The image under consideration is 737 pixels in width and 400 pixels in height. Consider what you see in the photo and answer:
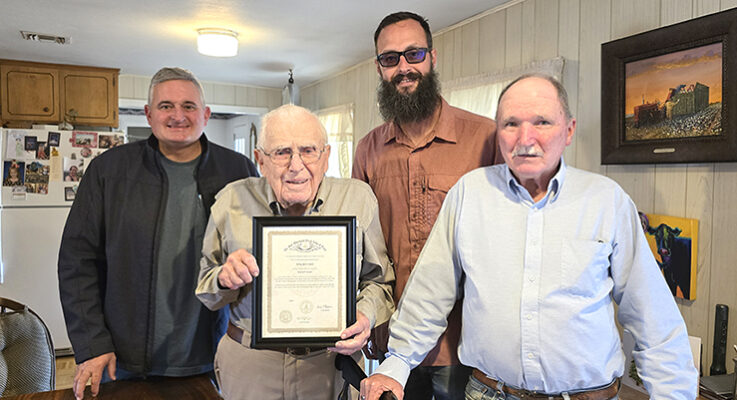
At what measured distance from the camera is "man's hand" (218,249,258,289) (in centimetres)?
117

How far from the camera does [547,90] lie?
4.02 feet

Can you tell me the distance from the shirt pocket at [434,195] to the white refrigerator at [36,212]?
4156 millimetres

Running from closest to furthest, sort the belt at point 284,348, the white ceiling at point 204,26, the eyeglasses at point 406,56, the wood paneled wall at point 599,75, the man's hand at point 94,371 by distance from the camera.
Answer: the belt at point 284,348 → the man's hand at point 94,371 → the eyeglasses at point 406,56 → the wood paneled wall at point 599,75 → the white ceiling at point 204,26

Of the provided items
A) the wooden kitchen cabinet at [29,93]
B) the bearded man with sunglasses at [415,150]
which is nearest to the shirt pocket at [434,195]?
the bearded man with sunglasses at [415,150]

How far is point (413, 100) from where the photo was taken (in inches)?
66.1

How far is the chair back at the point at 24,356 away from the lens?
1.70m

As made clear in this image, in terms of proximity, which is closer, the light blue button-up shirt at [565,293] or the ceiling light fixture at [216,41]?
the light blue button-up shirt at [565,293]

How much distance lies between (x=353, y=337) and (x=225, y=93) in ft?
19.4

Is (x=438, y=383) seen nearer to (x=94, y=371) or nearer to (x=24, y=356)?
(x=94, y=371)

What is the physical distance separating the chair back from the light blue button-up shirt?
1.28 metres

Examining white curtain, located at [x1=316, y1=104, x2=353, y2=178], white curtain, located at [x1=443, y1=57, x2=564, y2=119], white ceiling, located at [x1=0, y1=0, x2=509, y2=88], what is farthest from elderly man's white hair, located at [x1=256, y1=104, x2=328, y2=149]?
white curtain, located at [x1=316, y1=104, x2=353, y2=178]

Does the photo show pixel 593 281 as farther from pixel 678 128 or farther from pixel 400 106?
pixel 678 128

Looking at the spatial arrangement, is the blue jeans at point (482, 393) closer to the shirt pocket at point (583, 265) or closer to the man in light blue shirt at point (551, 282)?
the man in light blue shirt at point (551, 282)

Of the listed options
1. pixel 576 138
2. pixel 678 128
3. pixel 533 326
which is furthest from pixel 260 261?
pixel 576 138
